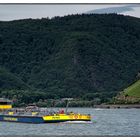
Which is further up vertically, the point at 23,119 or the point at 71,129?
the point at 23,119

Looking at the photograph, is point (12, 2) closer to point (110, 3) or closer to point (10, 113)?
point (110, 3)

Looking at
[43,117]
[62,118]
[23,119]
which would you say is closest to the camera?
[62,118]

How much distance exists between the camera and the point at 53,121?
75.7 m

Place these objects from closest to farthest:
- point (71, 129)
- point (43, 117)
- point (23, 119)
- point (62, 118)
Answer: point (71, 129) < point (62, 118) < point (43, 117) < point (23, 119)

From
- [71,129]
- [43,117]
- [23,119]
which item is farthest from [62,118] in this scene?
[71,129]

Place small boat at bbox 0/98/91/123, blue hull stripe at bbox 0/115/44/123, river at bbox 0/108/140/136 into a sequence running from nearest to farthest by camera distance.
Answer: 1. river at bbox 0/108/140/136
2. small boat at bbox 0/98/91/123
3. blue hull stripe at bbox 0/115/44/123

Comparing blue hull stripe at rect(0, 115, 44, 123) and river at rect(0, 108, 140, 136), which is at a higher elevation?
blue hull stripe at rect(0, 115, 44, 123)

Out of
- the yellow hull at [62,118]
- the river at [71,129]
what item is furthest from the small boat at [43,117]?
the river at [71,129]

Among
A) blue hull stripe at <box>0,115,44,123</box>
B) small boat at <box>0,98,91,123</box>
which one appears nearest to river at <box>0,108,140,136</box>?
blue hull stripe at <box>0,115,44,123</box>

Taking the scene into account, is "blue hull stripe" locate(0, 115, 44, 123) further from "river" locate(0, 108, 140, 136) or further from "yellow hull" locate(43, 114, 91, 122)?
"river" locate(0, 108, 140, 136)

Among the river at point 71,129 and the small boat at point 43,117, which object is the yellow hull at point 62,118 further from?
the river at point 71,129

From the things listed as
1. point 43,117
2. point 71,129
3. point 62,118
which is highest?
point 43,117

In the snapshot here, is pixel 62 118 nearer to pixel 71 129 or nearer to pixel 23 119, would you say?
pixel 23 119

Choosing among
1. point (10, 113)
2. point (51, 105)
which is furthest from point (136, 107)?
point (10, 113)
